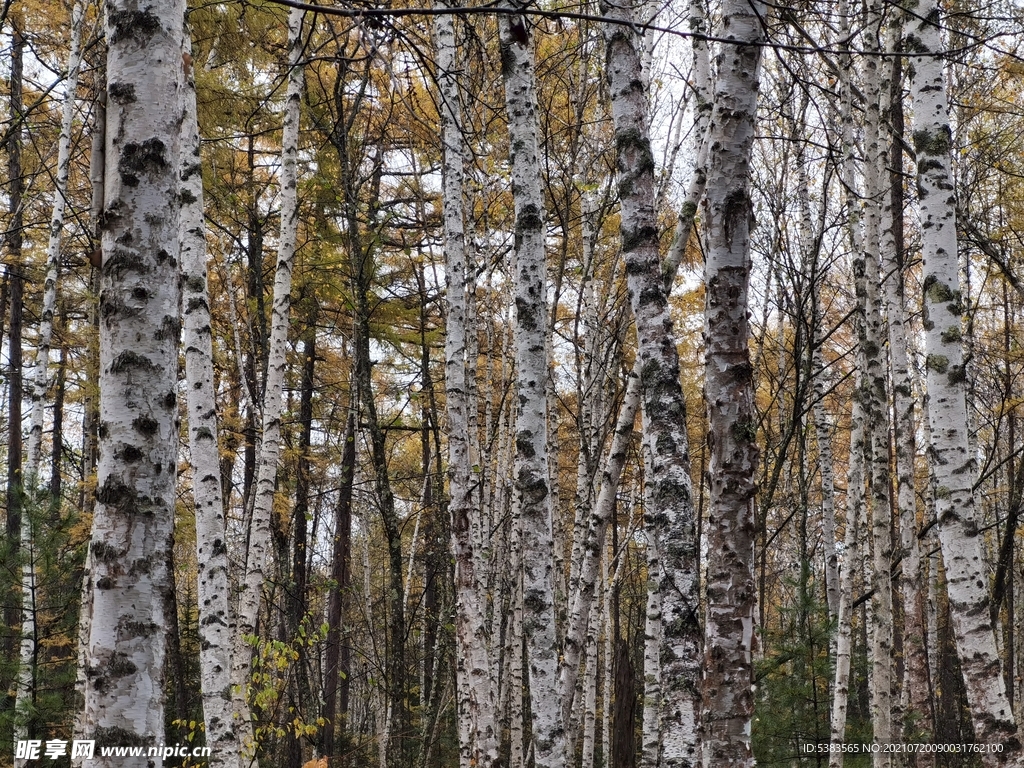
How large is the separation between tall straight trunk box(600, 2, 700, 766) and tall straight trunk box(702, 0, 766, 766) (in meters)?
0.32

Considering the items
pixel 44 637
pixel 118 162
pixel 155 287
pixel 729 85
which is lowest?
pixel 44 637

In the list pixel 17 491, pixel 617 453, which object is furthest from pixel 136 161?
pixel 17 491

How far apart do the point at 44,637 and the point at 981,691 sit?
9149 millimetres

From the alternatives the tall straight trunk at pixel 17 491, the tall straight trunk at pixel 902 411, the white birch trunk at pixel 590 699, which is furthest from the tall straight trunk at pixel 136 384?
the white birch trunk at pixel 590 699

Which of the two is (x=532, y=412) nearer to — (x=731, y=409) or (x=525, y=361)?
(x=525, y=361)

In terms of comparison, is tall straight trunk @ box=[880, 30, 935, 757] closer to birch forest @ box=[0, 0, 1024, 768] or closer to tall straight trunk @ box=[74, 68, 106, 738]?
birch forest @ box=[0, 0, 1024, 768]

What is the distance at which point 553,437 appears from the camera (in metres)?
7.65

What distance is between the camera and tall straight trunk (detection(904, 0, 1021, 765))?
409cm

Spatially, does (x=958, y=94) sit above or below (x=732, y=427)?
above

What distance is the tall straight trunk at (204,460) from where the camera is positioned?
203 inches

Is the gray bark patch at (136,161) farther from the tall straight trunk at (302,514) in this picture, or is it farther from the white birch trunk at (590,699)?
the tall straight trunk at (302,514)

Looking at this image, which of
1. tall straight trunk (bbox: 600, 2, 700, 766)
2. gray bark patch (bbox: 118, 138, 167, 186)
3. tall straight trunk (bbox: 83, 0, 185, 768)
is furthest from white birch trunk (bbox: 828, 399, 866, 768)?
gray bark patch (bbox: 118, 138, 167, 186)

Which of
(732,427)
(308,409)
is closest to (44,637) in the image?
(308,409)

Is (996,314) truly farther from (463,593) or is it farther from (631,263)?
(631,263)
